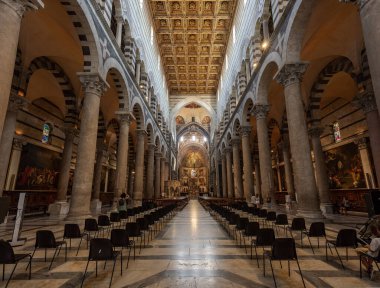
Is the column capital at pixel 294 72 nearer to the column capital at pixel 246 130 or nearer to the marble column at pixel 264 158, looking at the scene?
the marble column at pixel 264 158

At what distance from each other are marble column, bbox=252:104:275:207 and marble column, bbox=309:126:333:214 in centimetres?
311

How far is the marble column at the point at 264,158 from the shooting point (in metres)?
Result: 13.4

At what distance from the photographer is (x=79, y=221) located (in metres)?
8.20

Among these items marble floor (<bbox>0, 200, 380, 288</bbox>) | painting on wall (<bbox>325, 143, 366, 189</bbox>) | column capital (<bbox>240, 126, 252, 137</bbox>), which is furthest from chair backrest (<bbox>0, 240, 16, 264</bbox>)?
painting on wall (<bbox>325, 143, 366, 189</bbox>)

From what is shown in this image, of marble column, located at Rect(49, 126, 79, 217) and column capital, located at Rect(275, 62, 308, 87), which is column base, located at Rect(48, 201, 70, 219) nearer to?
marble column, located at Rect(49, 126, 79, 217)

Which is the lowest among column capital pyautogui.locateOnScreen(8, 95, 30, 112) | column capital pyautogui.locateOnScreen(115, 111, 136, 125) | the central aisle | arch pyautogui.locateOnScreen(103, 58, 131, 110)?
the central aisle

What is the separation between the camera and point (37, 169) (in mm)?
16797

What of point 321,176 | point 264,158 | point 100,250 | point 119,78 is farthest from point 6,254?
point 321,176

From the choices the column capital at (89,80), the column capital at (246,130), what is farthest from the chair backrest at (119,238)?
the column capital at (246,130)

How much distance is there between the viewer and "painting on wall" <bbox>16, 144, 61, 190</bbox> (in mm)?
15477

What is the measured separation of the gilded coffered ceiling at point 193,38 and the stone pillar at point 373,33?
2089 centimetres

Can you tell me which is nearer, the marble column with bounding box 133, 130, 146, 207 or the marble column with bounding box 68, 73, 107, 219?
the marble column with bounding box 68, 73, 107, 219

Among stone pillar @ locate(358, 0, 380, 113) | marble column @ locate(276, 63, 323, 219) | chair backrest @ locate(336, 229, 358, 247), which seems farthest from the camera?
marble column @ locate(276, 63, 323, 219)

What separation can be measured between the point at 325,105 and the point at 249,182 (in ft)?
30.6
